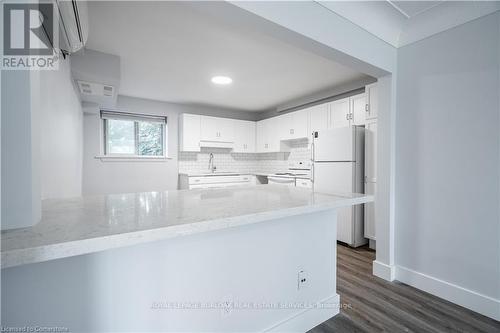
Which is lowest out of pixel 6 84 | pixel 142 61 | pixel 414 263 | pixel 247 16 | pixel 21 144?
pixel 414 263

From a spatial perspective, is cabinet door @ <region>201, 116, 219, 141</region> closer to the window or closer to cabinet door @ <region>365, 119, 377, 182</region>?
the window

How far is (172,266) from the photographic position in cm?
109

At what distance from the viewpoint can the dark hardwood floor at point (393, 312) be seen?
1.64 meters

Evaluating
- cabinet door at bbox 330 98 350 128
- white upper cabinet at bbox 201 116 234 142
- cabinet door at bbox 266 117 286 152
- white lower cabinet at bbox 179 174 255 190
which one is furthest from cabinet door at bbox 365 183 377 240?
white upper cabinet at bbox 201 116 234 142

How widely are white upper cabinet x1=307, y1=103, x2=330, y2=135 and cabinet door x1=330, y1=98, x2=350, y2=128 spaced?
0.32 ft

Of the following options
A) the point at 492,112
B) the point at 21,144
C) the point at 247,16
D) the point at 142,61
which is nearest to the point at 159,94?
the point at 142,61

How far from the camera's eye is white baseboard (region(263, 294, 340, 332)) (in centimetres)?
147

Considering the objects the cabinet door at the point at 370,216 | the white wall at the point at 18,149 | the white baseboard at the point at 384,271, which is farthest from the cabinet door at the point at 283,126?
the white wall at the point at 18,149

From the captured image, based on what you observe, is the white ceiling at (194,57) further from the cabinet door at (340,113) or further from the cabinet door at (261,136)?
the cabinet door at (261,136)

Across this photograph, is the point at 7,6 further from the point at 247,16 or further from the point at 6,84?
the point at 247,16

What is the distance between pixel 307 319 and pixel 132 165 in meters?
→ 3.73

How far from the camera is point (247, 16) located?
1400 millimetres

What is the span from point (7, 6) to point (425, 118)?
104 inches

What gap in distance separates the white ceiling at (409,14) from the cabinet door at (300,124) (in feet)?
6.52
